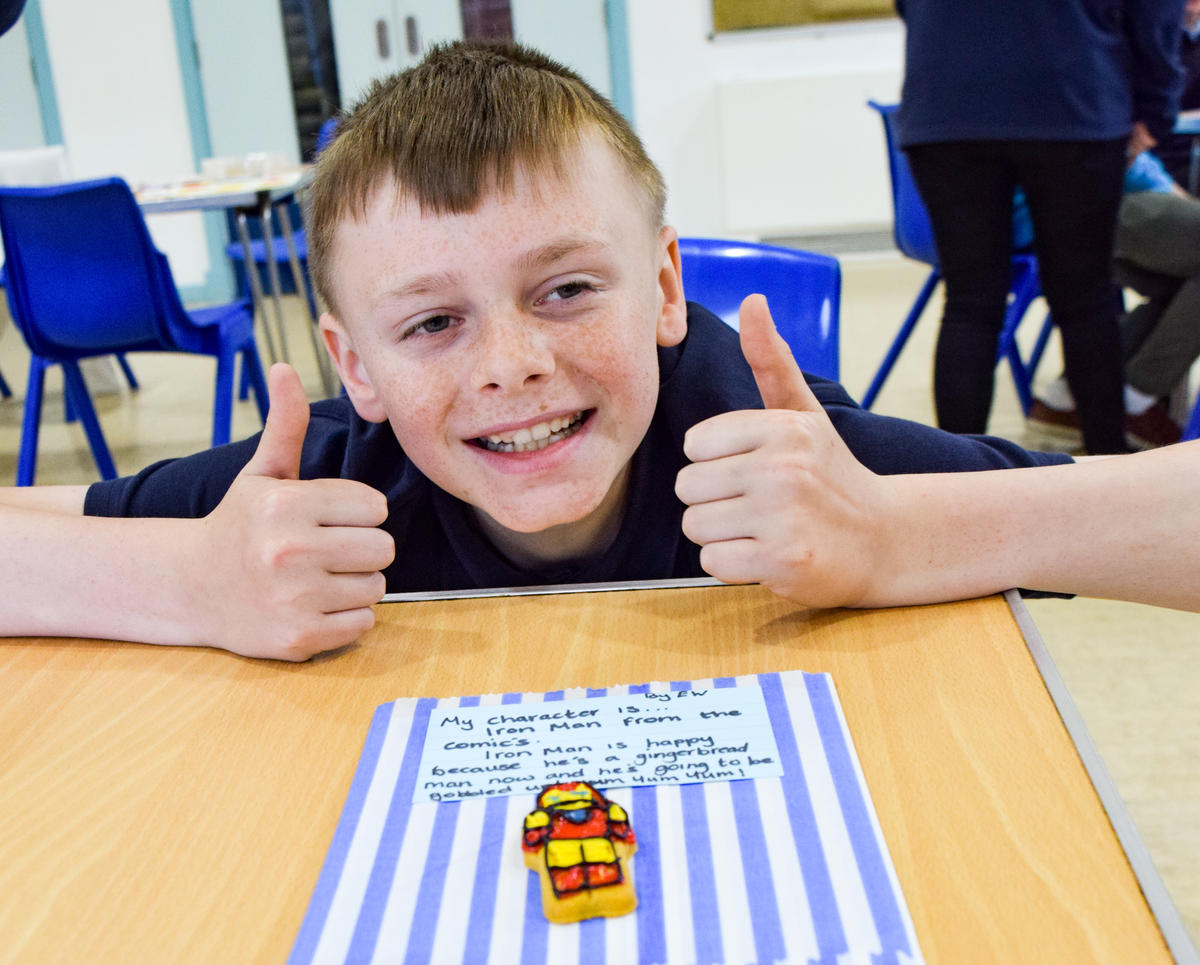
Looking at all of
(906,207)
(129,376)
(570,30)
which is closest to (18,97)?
(129,376)

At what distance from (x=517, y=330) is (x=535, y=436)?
10 cm

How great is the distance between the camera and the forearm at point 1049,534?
0.71 m

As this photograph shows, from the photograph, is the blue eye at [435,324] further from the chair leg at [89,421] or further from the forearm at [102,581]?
the chair leg at [89,421]

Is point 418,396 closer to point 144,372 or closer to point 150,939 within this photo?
point 150,939

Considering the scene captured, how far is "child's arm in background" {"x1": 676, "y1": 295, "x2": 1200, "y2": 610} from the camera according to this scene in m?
0.69

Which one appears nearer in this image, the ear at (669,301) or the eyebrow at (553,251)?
the eyebrow at (553,251)

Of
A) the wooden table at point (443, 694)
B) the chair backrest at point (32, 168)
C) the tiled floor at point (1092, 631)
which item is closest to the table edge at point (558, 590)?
the wooden table at point (443, 694)

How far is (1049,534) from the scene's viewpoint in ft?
2.38

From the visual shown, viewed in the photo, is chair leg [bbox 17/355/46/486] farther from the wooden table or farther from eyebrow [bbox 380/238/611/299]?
eyebrow [bbox 380/238/611/299]

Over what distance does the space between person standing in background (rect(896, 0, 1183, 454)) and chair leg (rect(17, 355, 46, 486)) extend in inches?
78.9

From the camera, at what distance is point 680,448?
3.17 feet

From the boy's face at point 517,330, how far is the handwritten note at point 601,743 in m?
0.23

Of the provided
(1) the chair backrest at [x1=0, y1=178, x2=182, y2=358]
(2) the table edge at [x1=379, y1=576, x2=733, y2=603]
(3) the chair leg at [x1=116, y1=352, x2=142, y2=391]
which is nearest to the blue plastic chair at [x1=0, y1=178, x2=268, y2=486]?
(1) the chair backrest at [x1=0, y1=178, x2=182, y2=358]

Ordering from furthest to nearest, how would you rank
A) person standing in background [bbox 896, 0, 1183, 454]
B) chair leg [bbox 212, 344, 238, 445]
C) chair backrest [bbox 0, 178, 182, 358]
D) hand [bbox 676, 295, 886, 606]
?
chair leg [bbox 212, 344, 238, 445], chair backrest [bbox 0, 178, 182, 358], person standing in background [bbox 896, 0, 1183, 454], hand [bbox 676, 295, 886, 606]
